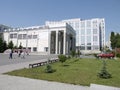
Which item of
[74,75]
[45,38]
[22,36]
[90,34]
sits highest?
[90,34]

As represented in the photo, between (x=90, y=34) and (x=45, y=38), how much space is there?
47240 millimetres

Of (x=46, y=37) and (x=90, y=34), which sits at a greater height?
(x=90, y=34)

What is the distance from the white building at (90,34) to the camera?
352 feet

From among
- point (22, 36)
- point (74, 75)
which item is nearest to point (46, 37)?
A: point (22, 36)

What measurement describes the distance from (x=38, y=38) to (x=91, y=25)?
166 feet

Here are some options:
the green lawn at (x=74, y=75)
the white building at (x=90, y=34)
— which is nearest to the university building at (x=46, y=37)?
the white building at (x=90, y=34)

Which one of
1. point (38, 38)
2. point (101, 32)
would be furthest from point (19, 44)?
point (101, 32)

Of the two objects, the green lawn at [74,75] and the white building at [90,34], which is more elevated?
the white building at [90,34]

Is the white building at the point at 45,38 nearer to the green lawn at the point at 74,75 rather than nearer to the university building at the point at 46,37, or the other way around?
the university building at the point at 46,37

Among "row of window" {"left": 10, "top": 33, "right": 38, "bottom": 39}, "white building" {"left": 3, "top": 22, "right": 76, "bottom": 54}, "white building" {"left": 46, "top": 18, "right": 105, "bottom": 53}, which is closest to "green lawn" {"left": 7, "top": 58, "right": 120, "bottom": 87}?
"white building" {"left": 3, "top": 22, "right": 76, "bottom": 54}

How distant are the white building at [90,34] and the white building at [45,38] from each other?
3036 centimetres

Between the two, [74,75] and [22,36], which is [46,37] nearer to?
[22,36]

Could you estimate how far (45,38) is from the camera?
73750mm

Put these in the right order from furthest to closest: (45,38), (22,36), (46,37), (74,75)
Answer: (22,36) → (45,38) → (46,37) → (74,75)
